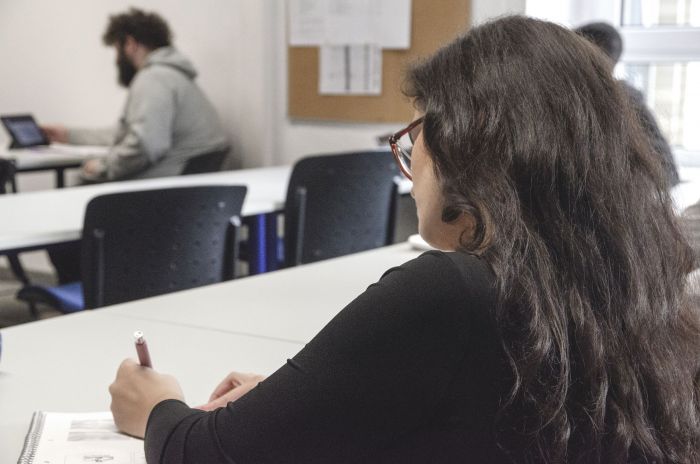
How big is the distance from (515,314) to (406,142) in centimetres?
29

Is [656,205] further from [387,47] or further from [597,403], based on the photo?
[387,47]

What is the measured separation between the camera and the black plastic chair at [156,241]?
2.55m

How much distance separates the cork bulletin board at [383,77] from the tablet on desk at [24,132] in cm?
153

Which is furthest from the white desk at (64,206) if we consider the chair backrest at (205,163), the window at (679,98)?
the window at (679,98)

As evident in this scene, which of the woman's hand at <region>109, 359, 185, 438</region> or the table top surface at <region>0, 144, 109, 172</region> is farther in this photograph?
the table top surface at <region>0, 144, 109, 172</region>

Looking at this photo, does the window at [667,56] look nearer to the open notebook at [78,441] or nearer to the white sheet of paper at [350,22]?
the white sheet of paper at [350,22]

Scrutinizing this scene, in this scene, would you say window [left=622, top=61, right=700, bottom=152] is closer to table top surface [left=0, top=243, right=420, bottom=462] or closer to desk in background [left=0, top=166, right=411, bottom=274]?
desk in background [left=0, top=166, right=411, bottom=274]

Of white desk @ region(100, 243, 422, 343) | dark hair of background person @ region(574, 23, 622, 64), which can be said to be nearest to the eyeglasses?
white desk @ region(100, 243, 422, 343)

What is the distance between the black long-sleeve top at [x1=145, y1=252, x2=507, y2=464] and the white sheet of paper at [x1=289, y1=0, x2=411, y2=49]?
395cm

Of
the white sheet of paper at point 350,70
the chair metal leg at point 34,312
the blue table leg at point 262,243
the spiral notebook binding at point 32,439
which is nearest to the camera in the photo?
the spiral notebook binding at point 32,439

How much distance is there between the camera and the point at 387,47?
473 cm

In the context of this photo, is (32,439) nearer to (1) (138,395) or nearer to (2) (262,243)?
(1) (138,395)

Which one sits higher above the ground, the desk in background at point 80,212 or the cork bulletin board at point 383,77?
the cork bulletin board at point 383,77

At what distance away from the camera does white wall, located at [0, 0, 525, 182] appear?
5.22 meters
